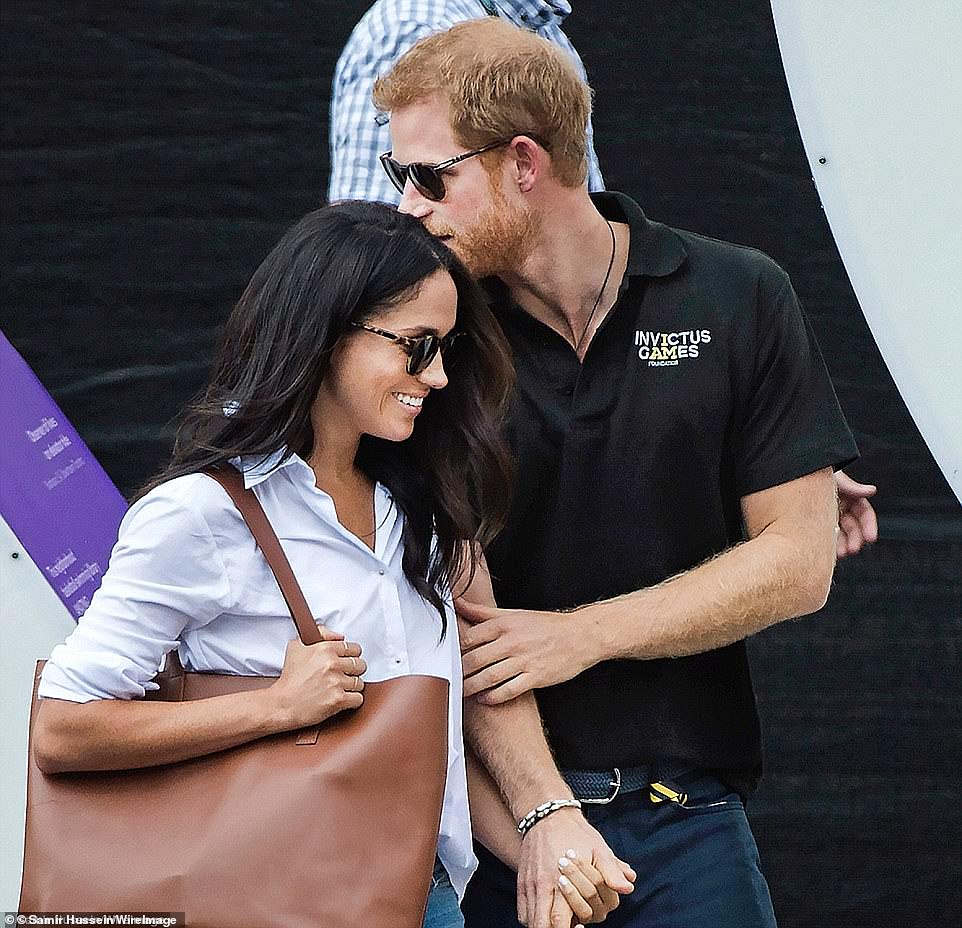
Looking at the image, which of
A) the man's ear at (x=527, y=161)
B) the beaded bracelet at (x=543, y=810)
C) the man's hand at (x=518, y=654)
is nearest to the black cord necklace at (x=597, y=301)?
the man's ear at (x=527, y=161)

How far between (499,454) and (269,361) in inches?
12.7

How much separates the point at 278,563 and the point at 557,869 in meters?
0.53

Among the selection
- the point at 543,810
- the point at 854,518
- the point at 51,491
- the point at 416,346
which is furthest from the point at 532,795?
the point at 51,491

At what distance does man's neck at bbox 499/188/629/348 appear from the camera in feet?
6.64

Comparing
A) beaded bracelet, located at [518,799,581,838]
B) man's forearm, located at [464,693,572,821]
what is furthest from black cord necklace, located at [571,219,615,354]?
beaded bracelet, located at [518,799,581,838]

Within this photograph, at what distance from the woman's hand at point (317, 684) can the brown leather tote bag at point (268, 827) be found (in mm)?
22

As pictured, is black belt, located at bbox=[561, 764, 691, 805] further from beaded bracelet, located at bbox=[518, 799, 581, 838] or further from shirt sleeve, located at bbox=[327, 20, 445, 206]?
shirt sleeve, located at bbox=[327, 20, 445, 206]

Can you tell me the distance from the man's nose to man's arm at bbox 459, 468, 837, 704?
0.52 metres

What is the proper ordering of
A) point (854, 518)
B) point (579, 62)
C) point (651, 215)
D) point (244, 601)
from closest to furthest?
point (244, 601) → point (854, 518) → point (579, 62) → point (651, 215)

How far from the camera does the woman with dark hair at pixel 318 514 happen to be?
1.48m

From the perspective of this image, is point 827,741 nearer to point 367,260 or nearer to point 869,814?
point 869,814

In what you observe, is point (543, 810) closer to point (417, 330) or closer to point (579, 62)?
point (417, 330)

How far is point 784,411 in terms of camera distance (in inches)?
78.2

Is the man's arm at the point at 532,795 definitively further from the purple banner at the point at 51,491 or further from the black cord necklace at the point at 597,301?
the purple banner at the point at 51,491
